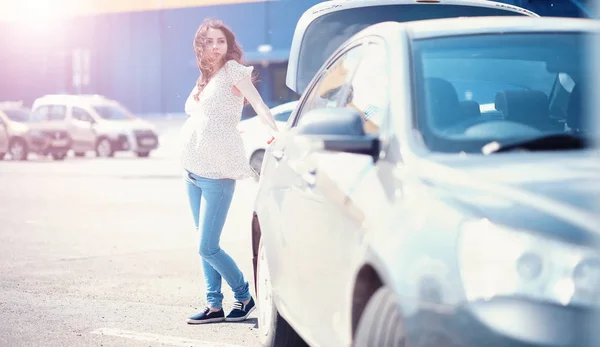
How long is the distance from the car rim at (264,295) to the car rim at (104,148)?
2907cm

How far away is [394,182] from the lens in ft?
13.3

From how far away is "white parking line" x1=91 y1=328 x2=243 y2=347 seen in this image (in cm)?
679

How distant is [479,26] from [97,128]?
30.7 metres

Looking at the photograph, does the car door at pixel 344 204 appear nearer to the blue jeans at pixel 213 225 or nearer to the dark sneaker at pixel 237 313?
the blue jeans at pixel 213 225

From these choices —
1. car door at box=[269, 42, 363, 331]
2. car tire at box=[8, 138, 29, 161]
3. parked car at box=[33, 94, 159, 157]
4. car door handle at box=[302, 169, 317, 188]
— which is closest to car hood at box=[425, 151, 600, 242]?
car door at box=[269, 42, 363, 331]

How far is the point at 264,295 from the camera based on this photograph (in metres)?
6.28

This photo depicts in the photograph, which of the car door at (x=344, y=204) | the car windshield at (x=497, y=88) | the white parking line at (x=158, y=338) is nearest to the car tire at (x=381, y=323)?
the car door at (x=344, y=204)

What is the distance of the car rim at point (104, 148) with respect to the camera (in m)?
35.0

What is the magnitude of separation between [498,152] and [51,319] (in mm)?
4273

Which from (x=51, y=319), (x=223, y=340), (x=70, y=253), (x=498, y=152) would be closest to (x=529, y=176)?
(x=498, y=152)

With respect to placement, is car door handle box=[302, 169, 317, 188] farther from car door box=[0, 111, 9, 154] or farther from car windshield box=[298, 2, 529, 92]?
car door box=[0, 111, 9, 154]

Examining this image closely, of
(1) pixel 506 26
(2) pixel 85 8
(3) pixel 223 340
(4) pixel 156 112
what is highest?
(1) pixel 506 26

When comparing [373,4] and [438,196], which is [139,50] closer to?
[373,4]

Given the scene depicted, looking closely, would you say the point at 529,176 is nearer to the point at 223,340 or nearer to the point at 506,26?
the point at 506,26
